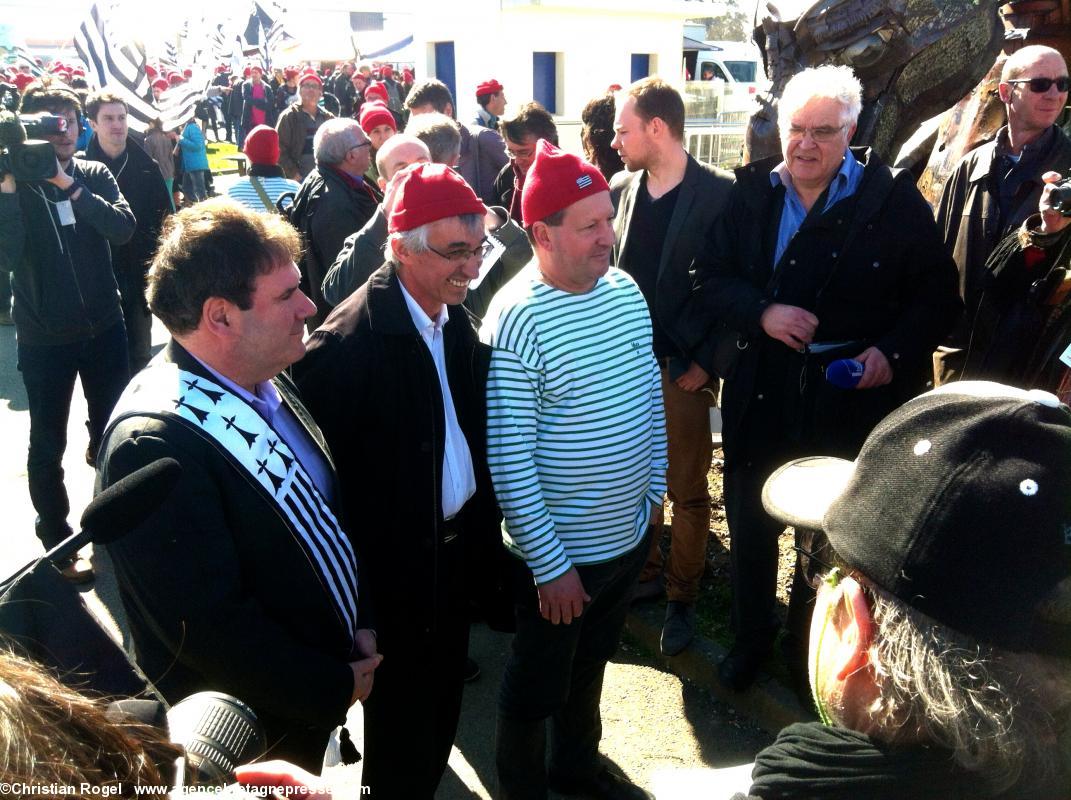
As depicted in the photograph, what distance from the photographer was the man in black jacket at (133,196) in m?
5.80

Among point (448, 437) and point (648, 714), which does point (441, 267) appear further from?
point (648, 714)

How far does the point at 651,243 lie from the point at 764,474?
3.58 feet

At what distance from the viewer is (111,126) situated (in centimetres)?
596

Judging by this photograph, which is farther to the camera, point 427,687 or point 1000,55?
point 1000,55

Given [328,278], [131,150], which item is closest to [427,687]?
[328,278]

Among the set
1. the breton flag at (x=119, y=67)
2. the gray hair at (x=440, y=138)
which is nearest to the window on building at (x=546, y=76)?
the breton flag at (x=119, y=67)

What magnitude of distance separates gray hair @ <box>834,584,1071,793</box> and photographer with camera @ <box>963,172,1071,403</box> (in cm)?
178

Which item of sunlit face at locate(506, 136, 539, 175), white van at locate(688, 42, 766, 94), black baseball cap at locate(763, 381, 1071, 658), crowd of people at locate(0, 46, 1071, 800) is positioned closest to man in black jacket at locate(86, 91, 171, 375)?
crowd of people at locate(0, 46, 1071, 800)

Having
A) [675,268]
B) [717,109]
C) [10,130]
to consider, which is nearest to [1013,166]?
[675,268]

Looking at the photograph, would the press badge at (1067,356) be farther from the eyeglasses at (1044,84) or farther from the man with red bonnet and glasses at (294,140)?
the man with red bonnet and glasses at (294,140)

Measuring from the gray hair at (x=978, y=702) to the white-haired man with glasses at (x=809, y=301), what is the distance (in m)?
1.85

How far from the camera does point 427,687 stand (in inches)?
92.0

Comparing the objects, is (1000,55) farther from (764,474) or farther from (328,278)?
(328,278)

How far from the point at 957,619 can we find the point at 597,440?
4.64ft
